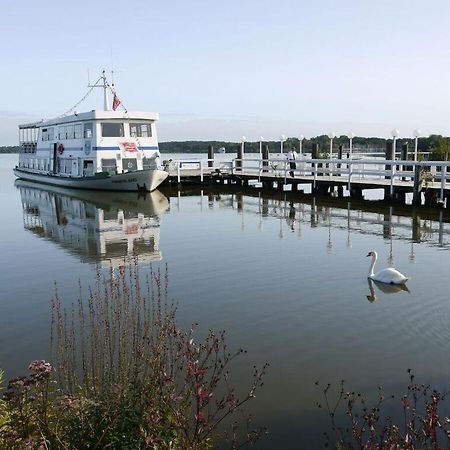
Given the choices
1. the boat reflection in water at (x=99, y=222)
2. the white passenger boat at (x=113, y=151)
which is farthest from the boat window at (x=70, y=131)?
the boat reflection in water at (x=99, y=222)

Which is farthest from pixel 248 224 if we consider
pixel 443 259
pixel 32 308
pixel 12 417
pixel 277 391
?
pixel 12 417

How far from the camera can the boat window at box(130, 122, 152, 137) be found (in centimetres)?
3212

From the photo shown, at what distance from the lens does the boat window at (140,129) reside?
3212 cm

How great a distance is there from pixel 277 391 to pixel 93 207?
21.0 metres

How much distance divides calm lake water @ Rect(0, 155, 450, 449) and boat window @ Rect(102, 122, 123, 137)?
28.5 feet

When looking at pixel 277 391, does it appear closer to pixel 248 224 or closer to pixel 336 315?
pixel 336 315

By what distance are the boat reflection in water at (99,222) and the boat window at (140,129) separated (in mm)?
3421

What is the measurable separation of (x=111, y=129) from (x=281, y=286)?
22.7 m

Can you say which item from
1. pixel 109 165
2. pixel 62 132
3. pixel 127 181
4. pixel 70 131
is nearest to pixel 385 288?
pixel 127 181

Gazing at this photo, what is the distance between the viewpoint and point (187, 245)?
1628cm

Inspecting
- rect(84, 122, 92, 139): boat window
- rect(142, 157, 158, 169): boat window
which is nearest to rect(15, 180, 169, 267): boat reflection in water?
rect(142, 157, 158, 169): boat window

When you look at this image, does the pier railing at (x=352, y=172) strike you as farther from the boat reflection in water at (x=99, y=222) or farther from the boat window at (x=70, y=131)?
the boat window at (x=70, y=131)

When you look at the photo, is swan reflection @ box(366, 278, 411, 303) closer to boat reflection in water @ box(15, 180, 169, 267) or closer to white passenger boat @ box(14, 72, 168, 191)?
boat reflection in water @ box(15, 180, 169, 267)

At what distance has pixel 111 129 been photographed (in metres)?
31.6
